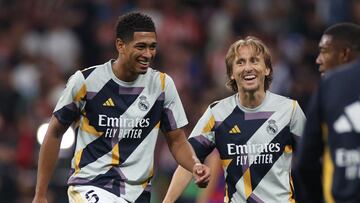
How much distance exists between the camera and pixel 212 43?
58.3 ft

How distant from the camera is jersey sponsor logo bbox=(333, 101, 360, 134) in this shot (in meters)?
6.27

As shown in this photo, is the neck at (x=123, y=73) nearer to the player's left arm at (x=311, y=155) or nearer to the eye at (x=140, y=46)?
the eye at (x=140, y=46)

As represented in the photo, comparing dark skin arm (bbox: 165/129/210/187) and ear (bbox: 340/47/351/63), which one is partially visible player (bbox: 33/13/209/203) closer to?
dark skin arm (bbox: 165/129/210/187)

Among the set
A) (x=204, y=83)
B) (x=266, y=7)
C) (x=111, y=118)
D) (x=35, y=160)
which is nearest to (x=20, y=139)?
(x=35, y=160)

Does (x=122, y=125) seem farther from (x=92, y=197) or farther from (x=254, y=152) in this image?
(x=254, y=152)

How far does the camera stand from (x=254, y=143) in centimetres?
902

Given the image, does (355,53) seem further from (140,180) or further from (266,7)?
(266,7)

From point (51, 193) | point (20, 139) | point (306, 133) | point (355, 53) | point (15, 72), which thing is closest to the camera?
point (306, 133)

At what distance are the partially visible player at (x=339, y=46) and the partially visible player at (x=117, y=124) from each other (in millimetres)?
1780

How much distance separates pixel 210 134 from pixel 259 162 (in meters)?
0.48

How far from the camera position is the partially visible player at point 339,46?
7117 millimetres

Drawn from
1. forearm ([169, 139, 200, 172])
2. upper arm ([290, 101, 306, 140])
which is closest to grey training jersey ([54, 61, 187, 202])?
forearm ([169, 139, 200, 172])

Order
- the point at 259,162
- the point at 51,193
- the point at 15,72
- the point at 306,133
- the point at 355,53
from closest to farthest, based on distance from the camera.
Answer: the point at 306,133 → the point at 355,53 → the point at 259,162 → the point at 51,193 → the point at 15,72

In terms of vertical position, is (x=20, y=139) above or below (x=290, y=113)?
below
